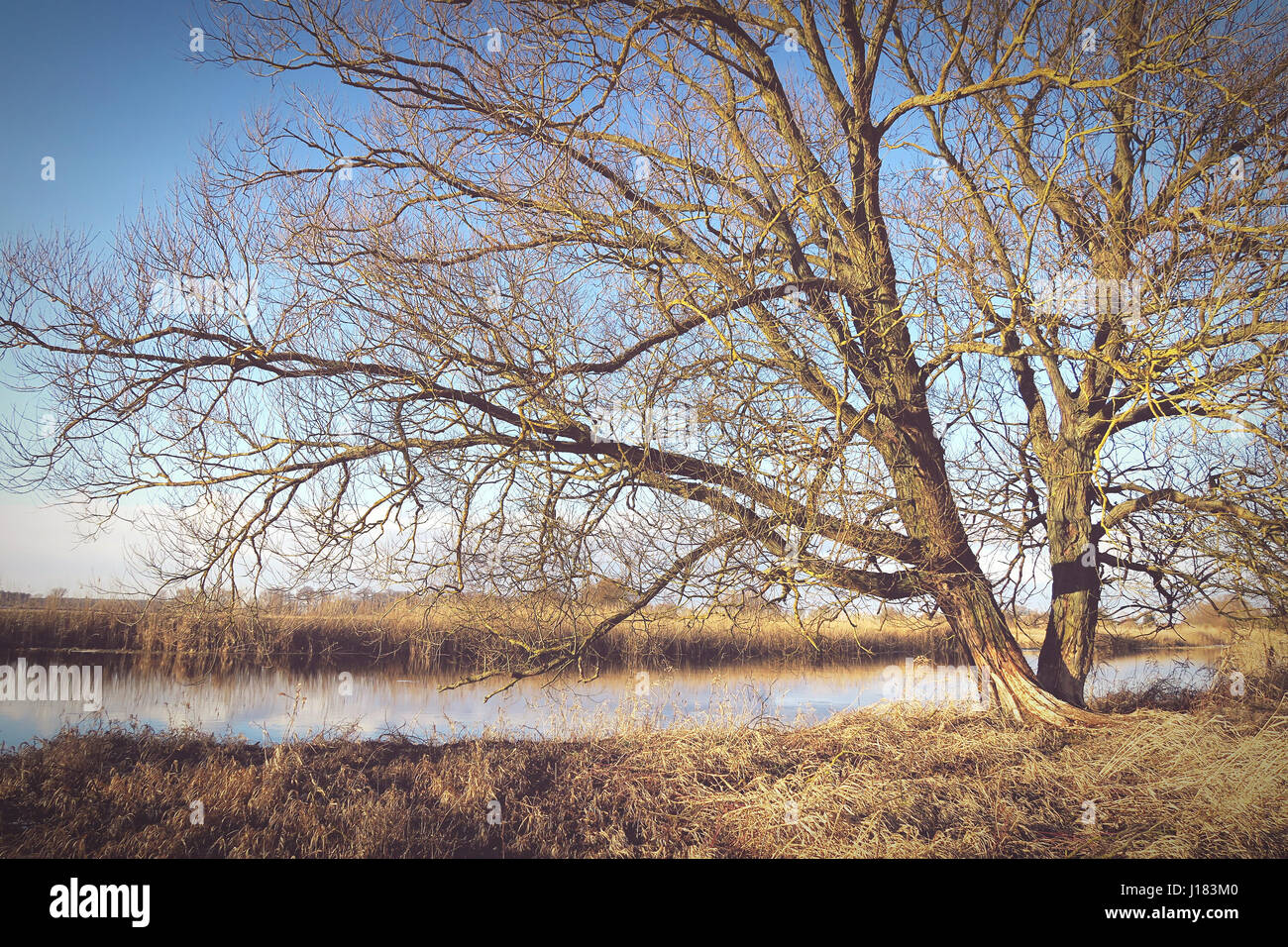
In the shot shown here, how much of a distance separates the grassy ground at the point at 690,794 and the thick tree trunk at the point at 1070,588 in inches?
32.5

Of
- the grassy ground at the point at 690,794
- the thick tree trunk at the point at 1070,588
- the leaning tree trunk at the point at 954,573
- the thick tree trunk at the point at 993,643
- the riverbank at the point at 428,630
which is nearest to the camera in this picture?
the grassy ground at the point at 690,794

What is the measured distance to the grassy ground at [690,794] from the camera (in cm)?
423

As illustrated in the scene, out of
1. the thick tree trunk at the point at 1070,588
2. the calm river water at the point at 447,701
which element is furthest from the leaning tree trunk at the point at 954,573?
the calm river water at the point at 447,701

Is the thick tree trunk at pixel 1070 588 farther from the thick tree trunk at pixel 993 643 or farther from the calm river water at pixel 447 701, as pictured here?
the calm river water at pixel 447 701

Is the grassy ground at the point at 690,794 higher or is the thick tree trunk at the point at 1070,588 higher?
the thick tree trunk at the point at 1070,588

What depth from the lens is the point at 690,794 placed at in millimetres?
4941

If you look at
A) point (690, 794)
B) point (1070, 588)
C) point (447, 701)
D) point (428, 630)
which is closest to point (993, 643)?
point (1070, 588)

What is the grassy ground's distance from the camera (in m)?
4.23

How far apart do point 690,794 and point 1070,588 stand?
155 inches

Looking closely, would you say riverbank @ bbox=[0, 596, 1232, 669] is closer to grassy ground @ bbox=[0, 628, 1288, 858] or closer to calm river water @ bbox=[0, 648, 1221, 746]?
calm river water @ bbox=[0, 648, 1221, 746]

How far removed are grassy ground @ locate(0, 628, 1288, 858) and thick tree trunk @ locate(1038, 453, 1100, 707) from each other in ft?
2.71

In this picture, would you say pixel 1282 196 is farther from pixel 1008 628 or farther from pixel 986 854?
pixel 986 854

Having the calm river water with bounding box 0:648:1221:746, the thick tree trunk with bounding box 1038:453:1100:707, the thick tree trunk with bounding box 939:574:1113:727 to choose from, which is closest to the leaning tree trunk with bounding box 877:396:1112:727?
the thick tree trunk with bounding box 939:574:1113:727

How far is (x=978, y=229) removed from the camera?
20.2 ft
